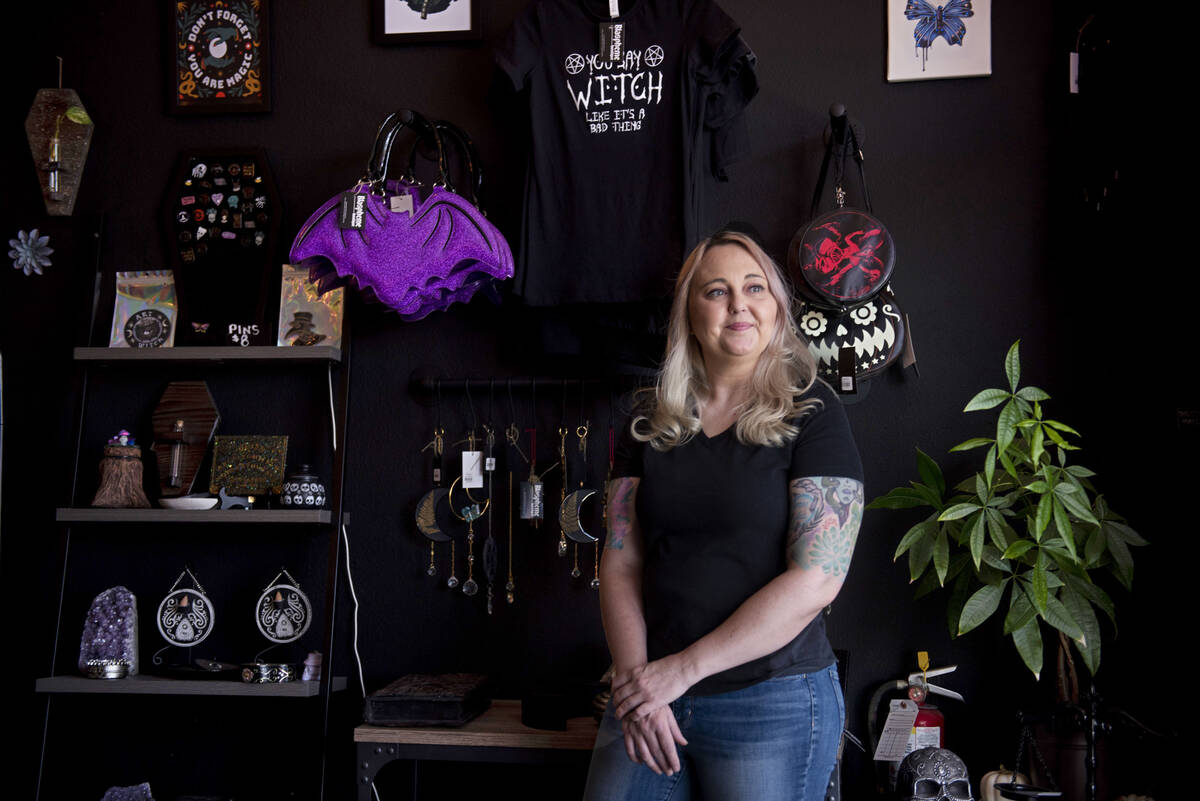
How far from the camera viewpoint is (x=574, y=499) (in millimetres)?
2730

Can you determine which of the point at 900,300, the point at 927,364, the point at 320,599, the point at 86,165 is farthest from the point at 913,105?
the point at 86,165

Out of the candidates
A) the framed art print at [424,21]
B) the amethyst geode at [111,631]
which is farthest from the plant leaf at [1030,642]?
the amethyst geode at [111,631]

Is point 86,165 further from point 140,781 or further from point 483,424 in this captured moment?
point 140,781

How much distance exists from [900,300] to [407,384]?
1381 millimetres

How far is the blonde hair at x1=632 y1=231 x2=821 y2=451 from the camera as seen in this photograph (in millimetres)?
1810

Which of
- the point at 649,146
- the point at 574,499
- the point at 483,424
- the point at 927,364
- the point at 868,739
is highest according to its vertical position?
the point at 649,146

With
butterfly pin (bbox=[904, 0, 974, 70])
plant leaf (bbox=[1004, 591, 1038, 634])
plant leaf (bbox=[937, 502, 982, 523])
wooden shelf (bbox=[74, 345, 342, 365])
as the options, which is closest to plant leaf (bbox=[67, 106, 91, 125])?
wooden shelf (bbox=[74, 345, 342, 365])

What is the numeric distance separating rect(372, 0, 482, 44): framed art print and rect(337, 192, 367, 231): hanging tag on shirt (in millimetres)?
728

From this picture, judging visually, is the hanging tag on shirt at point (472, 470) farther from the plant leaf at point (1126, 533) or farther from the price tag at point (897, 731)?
the plant leaf at point (1126, 533)

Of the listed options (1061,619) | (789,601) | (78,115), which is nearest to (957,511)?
(1061,619)

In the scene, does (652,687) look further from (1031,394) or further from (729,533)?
(1031,394)

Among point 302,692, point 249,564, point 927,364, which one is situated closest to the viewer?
point 302,692

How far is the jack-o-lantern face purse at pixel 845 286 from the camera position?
2.53 metres

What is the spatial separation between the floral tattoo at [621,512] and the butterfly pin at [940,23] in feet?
5.10
